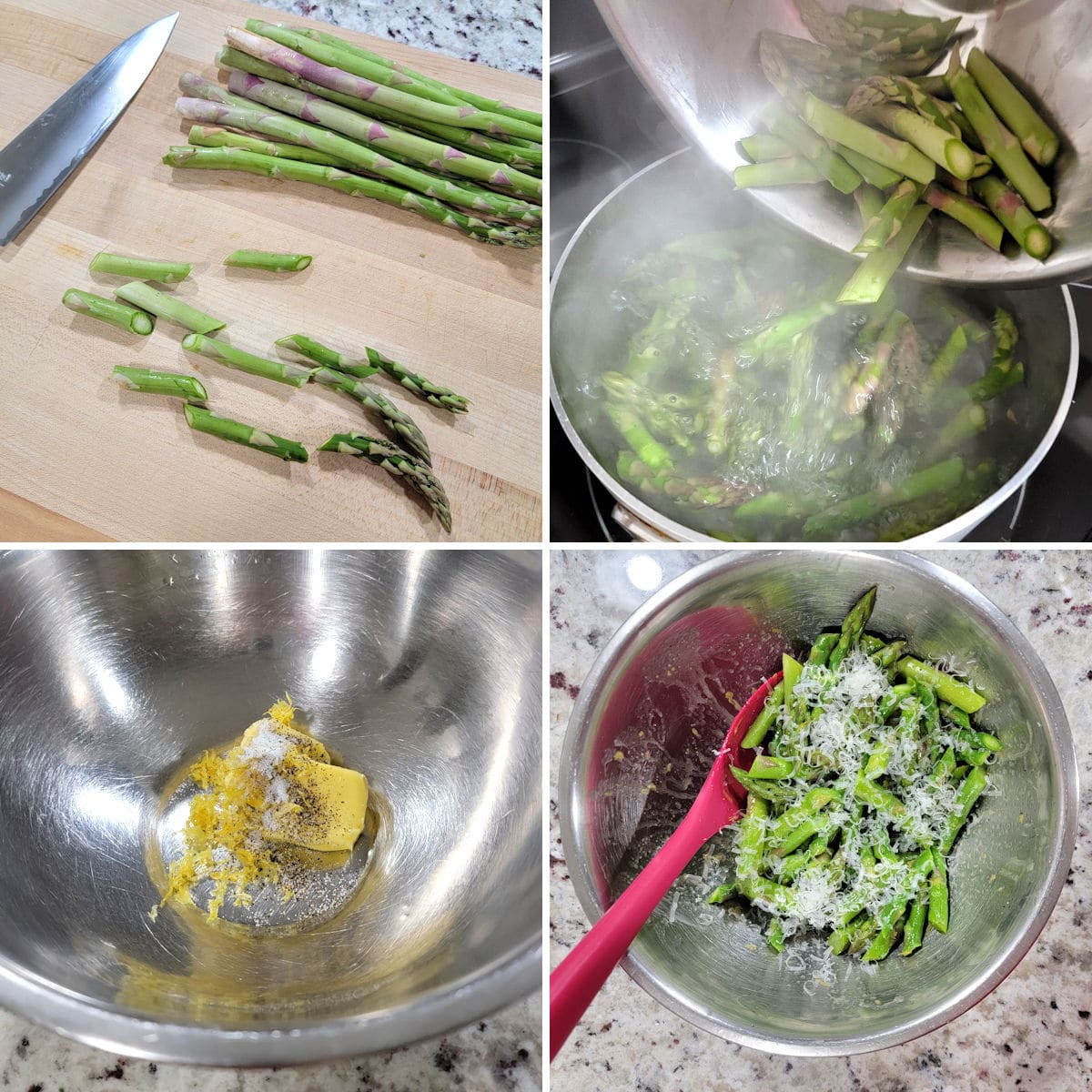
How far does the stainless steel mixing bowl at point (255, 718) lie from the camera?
111cm

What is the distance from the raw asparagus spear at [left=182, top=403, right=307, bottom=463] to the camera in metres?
1.28

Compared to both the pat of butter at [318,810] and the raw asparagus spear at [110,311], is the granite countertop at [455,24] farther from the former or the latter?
the pat of butter at [318,810]

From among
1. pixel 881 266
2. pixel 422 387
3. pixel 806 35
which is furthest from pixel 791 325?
pixel 422 387

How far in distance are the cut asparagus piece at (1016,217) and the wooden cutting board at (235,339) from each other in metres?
0.63

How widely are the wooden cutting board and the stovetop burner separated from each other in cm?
6

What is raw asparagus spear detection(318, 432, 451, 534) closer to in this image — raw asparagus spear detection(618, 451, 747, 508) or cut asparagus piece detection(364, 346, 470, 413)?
cut asparagus piece detection(364, 346, 470, 413)

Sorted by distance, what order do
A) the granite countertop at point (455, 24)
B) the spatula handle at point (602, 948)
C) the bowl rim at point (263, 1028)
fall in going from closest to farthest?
1. the bowl rim at point (263, 1028)
2. the spatula handle at point (602, 948)
3. the granite countertop at point (455, 24)

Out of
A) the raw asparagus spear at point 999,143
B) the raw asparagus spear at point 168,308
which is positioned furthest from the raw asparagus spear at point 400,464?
the raw asparagus spear at point 999,143

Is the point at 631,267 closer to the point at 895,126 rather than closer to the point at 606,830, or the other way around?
the point at 895,126

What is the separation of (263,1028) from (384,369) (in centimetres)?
87

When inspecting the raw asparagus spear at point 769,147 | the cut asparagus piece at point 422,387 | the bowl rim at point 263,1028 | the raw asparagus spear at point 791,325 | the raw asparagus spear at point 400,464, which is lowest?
the bowl rim at point 263,1028

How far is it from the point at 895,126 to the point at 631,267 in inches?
14.6

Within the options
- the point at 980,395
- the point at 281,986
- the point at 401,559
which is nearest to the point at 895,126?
the point at 980,395

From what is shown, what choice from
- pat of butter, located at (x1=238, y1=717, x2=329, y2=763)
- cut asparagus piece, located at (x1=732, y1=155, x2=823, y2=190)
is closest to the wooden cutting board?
pat of butter, located at (x1=238, y1=717, x2=329, y2=763)
